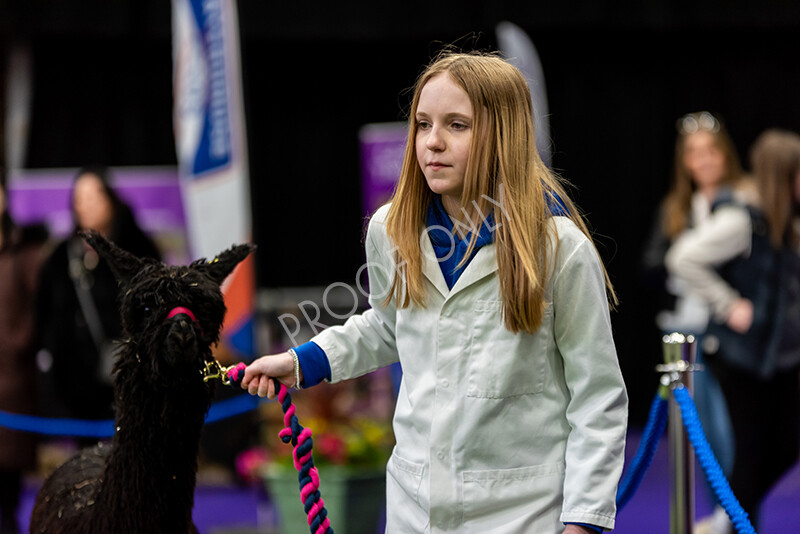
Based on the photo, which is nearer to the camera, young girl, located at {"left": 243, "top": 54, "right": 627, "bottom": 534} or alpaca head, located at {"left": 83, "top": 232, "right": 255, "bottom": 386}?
young girl, located at {"left": 243, "top": 54, "right": 627, "bottom": 534}

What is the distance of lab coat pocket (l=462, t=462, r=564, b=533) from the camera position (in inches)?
77.5

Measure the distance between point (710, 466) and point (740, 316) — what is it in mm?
2139

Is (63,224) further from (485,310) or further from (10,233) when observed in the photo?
(485,310)

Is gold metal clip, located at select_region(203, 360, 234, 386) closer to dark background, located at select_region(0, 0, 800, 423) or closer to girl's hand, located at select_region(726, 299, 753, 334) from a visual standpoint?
girl's hand, located at select_region(726, 299, 753, 334)

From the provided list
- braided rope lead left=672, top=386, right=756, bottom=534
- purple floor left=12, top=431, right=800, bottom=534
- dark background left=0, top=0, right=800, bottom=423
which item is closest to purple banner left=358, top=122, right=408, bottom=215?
dark background left=0, top=0, right=800, bottom=423

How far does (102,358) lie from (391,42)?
209 inches

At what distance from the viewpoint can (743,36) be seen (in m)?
8.94

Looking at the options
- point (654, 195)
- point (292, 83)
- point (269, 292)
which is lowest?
point (269, 292)

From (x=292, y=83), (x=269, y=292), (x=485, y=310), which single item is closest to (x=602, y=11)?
(x=292, y=83)

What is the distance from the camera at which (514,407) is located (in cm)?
200

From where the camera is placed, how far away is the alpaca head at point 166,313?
2.07 m

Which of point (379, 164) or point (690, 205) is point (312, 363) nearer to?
point (690, 205)

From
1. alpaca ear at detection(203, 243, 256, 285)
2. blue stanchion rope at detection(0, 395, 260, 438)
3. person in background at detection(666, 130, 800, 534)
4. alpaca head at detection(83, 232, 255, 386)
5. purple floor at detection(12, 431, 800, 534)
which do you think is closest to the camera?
alpaca head at detection(83, 232, 255, 386)

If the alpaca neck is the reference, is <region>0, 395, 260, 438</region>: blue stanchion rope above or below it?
below
